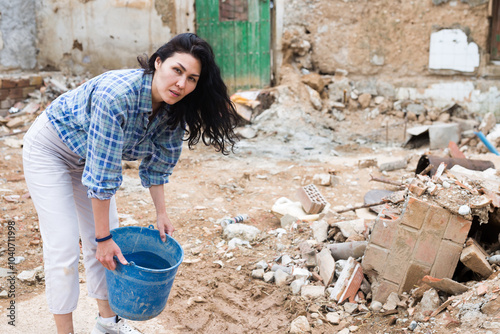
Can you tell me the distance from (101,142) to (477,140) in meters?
6.18

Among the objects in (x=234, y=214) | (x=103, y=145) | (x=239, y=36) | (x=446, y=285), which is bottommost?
A: (x=234, y=214)

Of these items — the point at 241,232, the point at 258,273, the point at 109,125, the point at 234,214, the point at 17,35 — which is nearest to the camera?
the point at 109,125

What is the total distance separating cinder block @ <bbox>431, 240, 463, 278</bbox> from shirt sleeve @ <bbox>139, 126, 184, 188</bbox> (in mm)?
1712

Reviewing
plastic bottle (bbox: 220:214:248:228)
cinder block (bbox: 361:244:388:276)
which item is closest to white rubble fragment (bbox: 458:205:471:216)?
cinder block (bbox: 361:244:388:276)

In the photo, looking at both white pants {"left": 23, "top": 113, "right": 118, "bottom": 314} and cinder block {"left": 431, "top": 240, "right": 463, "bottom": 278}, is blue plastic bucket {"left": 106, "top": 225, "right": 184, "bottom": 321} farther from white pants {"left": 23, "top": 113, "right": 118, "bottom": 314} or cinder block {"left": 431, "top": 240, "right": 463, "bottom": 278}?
cinder block {"left": 431, "top": 240, "right": 463, "bottom": 278}

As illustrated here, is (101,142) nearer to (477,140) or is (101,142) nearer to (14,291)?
(14,291)

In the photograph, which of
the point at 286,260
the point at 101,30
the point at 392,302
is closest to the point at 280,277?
the point at 286,260

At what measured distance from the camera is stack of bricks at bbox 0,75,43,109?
7.95m

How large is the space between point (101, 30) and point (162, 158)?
6989mm

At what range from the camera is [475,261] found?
2.84 m

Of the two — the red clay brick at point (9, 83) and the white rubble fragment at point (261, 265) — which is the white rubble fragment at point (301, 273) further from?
the red clay brick at point (9, 83)

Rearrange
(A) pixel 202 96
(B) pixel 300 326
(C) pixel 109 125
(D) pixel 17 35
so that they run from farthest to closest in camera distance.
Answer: (D) pixel 17 35 → (B) pixel 300 326 → (A) pixel 202 96 → (C) pixel 109 125

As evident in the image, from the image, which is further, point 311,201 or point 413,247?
point 311,201

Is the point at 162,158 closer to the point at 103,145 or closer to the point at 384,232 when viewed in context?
the point at 103,145
